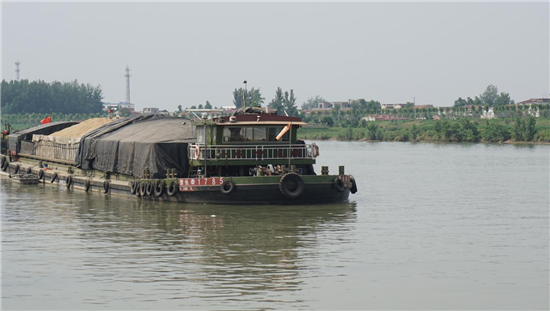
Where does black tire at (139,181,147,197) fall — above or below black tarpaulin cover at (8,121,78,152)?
below

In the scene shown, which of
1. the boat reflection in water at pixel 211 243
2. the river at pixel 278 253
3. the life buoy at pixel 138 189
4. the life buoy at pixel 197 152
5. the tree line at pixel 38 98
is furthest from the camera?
the tree line at pixel 38 98

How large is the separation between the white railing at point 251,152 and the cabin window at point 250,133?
44 centimetres

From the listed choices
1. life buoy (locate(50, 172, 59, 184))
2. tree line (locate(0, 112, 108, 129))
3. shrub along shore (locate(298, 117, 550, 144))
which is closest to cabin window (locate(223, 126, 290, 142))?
life buoy (locate(50, 172, 59, 184))

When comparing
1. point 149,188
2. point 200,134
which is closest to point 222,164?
point 200,134

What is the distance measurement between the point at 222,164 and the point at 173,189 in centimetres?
206

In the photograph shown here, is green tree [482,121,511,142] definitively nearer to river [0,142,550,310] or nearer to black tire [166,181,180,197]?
river [0,142,550,310]

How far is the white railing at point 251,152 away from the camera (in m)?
→ 31.9

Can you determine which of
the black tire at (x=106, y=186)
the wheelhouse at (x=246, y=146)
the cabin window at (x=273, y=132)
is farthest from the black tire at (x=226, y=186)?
the black tire at (x=106, y=186)

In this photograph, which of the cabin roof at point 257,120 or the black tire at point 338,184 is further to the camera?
the cabin roof at point 257,120

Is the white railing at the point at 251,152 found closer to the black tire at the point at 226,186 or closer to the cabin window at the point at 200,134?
the cabin window at the point at 200,134

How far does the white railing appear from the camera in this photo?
31.9 m

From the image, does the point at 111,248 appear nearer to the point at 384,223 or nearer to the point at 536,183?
the point at 384,223

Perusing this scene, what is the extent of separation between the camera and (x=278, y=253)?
74.3 ft

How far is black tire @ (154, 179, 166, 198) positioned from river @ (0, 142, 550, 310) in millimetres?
538
